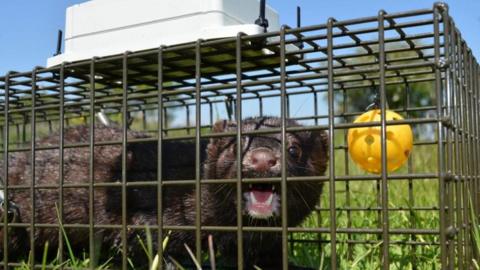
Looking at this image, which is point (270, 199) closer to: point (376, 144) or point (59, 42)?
point (376, 144)

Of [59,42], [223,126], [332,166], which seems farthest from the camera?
[223,126]

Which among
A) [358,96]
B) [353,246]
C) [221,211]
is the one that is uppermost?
[358,96]

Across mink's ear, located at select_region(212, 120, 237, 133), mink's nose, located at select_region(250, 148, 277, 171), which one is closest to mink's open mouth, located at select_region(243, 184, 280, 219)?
mink's nose, located at select_region(250, 148, 277, 171)

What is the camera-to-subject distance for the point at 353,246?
382 centimetres

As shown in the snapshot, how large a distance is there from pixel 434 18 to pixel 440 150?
46 cm

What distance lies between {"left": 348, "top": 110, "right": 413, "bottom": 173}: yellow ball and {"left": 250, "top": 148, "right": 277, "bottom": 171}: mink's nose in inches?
15.1

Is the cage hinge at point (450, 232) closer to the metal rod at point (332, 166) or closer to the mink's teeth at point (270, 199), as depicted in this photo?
the metal rod at point (332, 166)

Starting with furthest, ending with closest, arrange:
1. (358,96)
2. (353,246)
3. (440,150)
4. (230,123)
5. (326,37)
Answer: (358,96), (353,246), (230,123), (326,37), (440,150)

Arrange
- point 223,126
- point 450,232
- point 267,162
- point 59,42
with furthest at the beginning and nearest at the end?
point 223,126
point 59,42
point 267,162
point 450,232

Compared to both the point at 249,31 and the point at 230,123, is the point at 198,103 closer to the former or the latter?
the point at 249,31

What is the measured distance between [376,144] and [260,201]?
623 mm

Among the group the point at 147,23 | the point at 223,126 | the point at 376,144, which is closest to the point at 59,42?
the point at 147,23

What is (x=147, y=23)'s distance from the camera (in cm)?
289

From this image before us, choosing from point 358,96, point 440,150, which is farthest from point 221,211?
point 358,96
